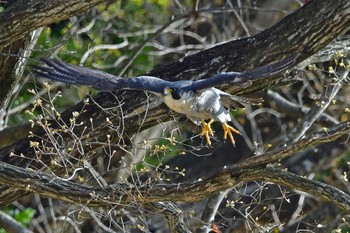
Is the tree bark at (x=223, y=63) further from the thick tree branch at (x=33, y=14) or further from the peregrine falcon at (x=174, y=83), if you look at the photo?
the peregrine falcon at (x=174, y=83)

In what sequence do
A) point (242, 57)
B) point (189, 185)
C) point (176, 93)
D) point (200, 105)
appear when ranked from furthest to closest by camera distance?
point (242, 57) → point (200, 105) → point (176, 93) → point (189, 185)

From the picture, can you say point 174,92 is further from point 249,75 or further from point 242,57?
point 242,57

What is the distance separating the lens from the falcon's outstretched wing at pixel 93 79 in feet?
20.4

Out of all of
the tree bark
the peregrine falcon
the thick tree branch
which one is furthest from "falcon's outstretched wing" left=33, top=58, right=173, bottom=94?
the thick tree branch

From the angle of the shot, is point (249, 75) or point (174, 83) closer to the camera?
point (249, 75)

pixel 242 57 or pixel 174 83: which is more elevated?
pixel 174 83

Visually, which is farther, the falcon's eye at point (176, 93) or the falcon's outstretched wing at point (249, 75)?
the falcon's eye at point (176, 93)

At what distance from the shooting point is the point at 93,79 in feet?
20.6

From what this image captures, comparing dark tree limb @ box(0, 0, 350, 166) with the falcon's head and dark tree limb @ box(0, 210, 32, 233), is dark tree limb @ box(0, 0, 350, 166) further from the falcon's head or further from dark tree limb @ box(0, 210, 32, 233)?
dark tree limb @ box(0, 210, 32, 233)

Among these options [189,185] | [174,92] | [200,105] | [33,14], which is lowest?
[189,185]

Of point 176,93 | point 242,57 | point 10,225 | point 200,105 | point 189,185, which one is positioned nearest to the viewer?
point 189,185

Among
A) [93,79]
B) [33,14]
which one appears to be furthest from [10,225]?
[93,79]

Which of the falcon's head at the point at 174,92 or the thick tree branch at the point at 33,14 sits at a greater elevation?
the thick tree branch at the point at 33,14

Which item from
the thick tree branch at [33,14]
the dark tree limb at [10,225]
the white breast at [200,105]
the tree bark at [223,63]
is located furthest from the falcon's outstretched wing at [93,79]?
the dark tree limb at [10,225]
